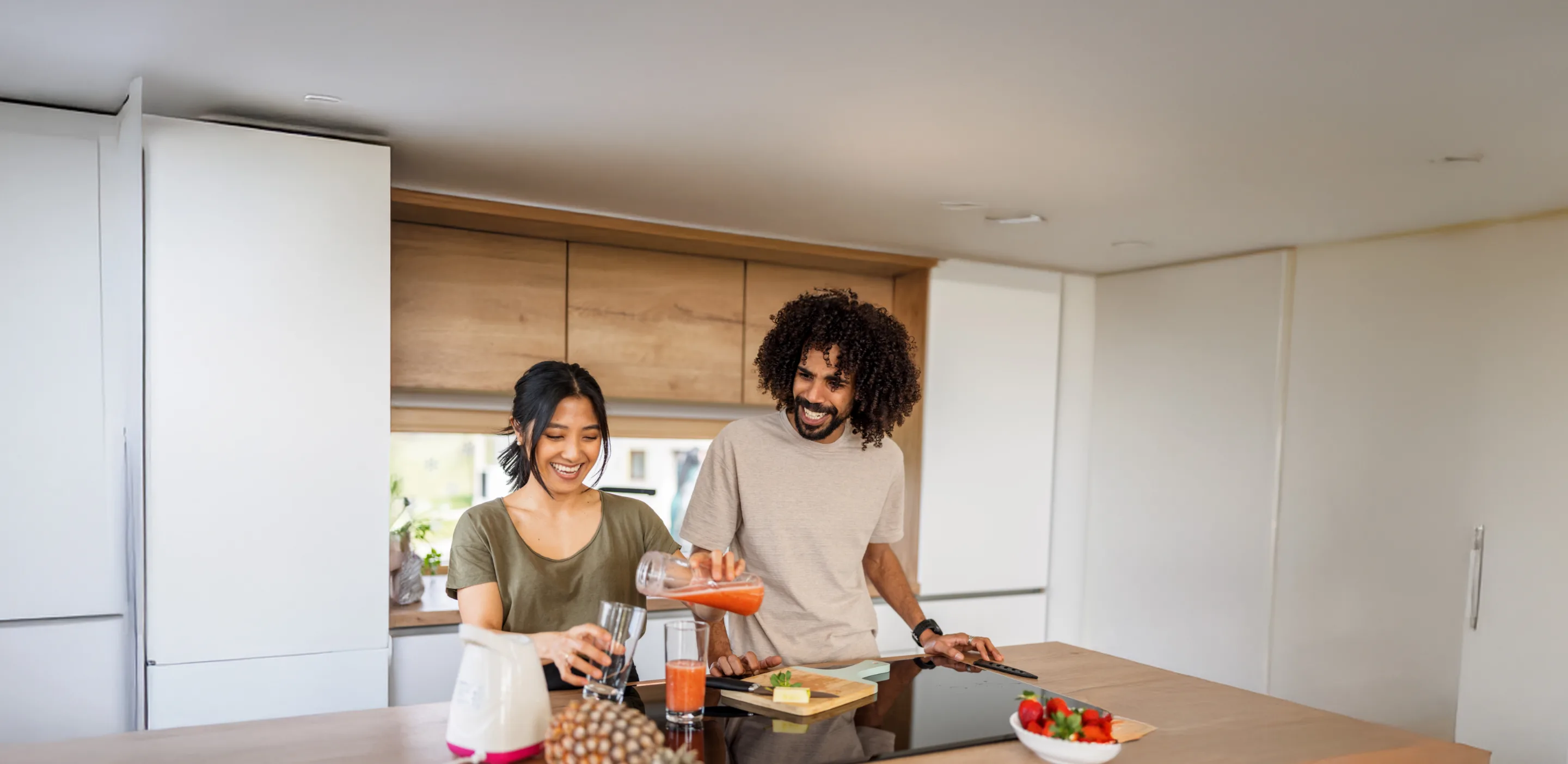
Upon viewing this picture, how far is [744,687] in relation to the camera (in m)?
1.69

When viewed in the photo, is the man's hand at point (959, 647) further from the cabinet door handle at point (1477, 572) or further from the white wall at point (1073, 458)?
the white wall at point (1073, 458)

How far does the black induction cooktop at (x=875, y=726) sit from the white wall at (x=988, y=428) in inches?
102

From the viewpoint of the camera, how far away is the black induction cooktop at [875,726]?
4.68 feet

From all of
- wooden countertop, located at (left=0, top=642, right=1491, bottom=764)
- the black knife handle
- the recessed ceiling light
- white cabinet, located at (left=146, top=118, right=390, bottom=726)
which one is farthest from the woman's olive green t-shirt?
the recessed ceiling light

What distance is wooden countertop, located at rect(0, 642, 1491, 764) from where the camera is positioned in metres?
1.37

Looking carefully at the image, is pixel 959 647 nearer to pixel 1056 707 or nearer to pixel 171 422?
pixel 1056 707

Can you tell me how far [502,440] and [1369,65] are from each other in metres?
3.37

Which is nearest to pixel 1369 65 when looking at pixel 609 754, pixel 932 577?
pixel 609 754

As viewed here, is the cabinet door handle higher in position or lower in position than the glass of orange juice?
lower

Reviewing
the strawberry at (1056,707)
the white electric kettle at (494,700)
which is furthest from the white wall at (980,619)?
the white electric kettle at (494,700)

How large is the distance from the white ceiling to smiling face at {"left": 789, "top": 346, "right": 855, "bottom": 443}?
63 cm

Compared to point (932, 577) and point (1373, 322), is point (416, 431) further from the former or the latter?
point (1373, 322)

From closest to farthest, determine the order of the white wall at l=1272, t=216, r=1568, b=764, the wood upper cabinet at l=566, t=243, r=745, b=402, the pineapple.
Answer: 1. the pineapple
2. the white wall at l=1272, t=216, r=1568, b=764
3. the wood upper cabinet at l=566, t=243, r=745, b=402

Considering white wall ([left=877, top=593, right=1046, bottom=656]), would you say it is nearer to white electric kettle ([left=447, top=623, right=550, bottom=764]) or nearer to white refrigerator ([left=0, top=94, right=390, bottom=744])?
white refrigerator ([left=0, top=94, right=390, bottom=744])
